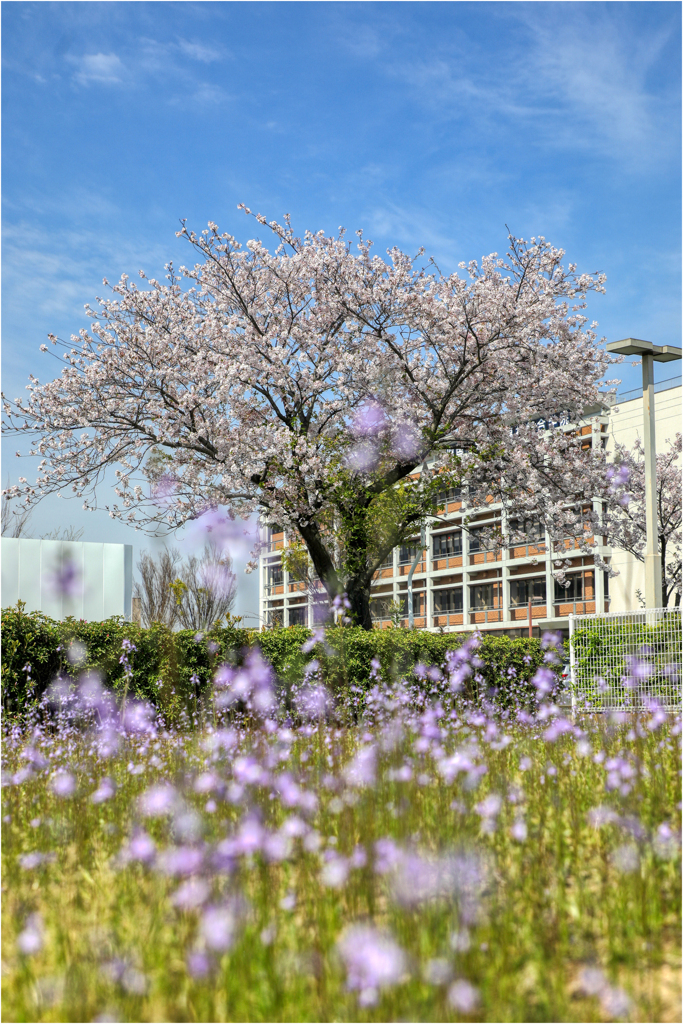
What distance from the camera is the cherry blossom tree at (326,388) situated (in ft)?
46.8

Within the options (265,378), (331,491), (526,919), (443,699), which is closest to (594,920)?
Answer: (526,919)

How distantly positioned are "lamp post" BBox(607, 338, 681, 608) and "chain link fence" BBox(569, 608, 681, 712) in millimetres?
3178

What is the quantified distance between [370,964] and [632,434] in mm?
48431

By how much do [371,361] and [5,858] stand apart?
12.3 m

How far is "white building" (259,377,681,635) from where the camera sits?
44625 millimetres

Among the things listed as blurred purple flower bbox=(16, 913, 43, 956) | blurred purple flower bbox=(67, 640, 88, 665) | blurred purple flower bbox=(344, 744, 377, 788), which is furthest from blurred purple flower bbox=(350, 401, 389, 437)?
blurred purple flower bbox=(16, 913, 43, 956)

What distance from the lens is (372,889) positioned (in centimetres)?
291

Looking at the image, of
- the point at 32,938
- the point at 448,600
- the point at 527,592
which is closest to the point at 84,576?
the point at 32,938

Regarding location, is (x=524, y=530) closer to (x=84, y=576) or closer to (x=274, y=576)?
(x=84, y=576)

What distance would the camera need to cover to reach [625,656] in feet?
31.6

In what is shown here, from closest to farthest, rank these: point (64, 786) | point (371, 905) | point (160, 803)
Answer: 1. point (371, 905)
2. point (160, 803)
3. point (64, 786)

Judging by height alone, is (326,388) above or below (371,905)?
above

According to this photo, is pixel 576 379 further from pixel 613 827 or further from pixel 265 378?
pixel 613 827

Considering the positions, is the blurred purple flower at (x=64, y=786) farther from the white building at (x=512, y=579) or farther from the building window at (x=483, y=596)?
the building window at (x=483, y=596)
